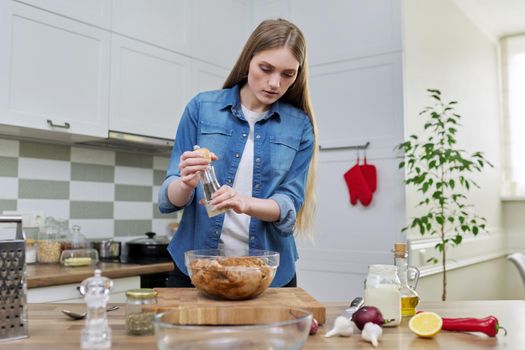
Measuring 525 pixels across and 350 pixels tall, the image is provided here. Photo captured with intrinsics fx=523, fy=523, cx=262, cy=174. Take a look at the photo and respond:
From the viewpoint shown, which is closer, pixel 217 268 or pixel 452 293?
pixel 217 268

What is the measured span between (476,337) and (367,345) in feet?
0.83

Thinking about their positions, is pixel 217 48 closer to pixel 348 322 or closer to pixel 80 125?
pixel 80 125

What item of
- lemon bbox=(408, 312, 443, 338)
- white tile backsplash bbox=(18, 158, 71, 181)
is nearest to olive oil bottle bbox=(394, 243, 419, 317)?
lemon bbox=(408, 312, 443, 338)

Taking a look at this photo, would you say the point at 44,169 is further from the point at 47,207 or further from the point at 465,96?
the point at 465,96

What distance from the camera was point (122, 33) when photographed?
275 centimetres

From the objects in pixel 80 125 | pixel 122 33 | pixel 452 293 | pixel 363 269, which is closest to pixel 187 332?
pixel 80 125

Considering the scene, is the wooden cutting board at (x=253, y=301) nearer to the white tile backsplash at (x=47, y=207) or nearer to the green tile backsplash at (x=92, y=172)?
the white tile backsplash at (x=47, y=207)

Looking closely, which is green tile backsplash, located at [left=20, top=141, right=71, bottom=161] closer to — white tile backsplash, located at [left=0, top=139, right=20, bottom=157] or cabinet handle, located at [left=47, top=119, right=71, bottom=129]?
white tile backsplash, located at [left=0, top=139, right=20, bottom=157]

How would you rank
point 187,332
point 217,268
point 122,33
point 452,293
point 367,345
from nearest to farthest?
point 187,332 < point 367,345 < point 217,268 < point 122,33 < point 452,293

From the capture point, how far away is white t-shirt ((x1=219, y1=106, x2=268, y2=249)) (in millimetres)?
1515

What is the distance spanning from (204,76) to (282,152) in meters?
1.84

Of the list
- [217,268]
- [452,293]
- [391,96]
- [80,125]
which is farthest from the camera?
[452,293]

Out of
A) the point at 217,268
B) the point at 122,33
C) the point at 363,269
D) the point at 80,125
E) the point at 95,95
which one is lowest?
the point at 363,269

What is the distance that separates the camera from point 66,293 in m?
2.22
